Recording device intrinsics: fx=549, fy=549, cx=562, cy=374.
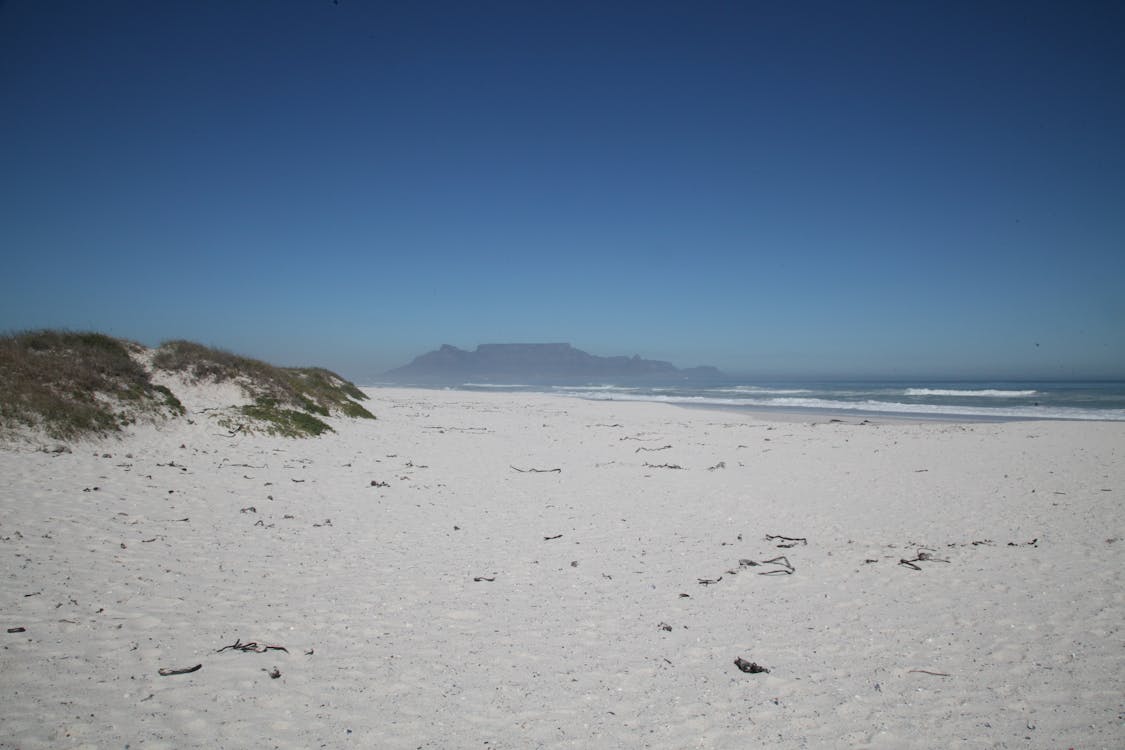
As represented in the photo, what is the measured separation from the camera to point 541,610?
18.0ft

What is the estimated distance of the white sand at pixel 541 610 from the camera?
12.1 feet

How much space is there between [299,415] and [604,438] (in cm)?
960

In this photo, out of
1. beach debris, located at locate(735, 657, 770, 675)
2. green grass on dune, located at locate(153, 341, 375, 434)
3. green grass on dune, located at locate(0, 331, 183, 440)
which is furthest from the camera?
green grass on dune, located at locate(153, 341, 375, 434)

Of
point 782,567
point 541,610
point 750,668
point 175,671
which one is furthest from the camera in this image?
point 782,567

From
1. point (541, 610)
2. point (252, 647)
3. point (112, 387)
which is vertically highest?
point (112, 387)

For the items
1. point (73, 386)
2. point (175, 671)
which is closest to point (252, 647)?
point (175, 671)

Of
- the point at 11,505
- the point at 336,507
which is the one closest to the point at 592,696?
the point at 336,507

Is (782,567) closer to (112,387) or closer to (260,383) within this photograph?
(112,387)

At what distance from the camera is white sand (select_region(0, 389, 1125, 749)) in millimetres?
3682

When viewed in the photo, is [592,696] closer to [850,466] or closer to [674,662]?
[674,662]

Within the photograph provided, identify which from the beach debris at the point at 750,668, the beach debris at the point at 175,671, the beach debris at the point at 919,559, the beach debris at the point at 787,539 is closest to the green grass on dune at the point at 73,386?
the beach debris at the point at 175,671

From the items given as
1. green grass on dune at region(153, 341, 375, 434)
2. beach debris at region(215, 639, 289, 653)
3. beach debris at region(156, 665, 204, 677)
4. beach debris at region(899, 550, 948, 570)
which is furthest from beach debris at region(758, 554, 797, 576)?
green grass on dune at region(153, 341, 375, 434)

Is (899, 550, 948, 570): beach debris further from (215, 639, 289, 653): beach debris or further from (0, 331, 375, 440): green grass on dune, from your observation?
(0, 331, 375, 440): green grass on dune

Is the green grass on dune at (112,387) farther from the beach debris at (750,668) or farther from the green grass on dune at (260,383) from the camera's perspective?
the beach debris at (750,668)
